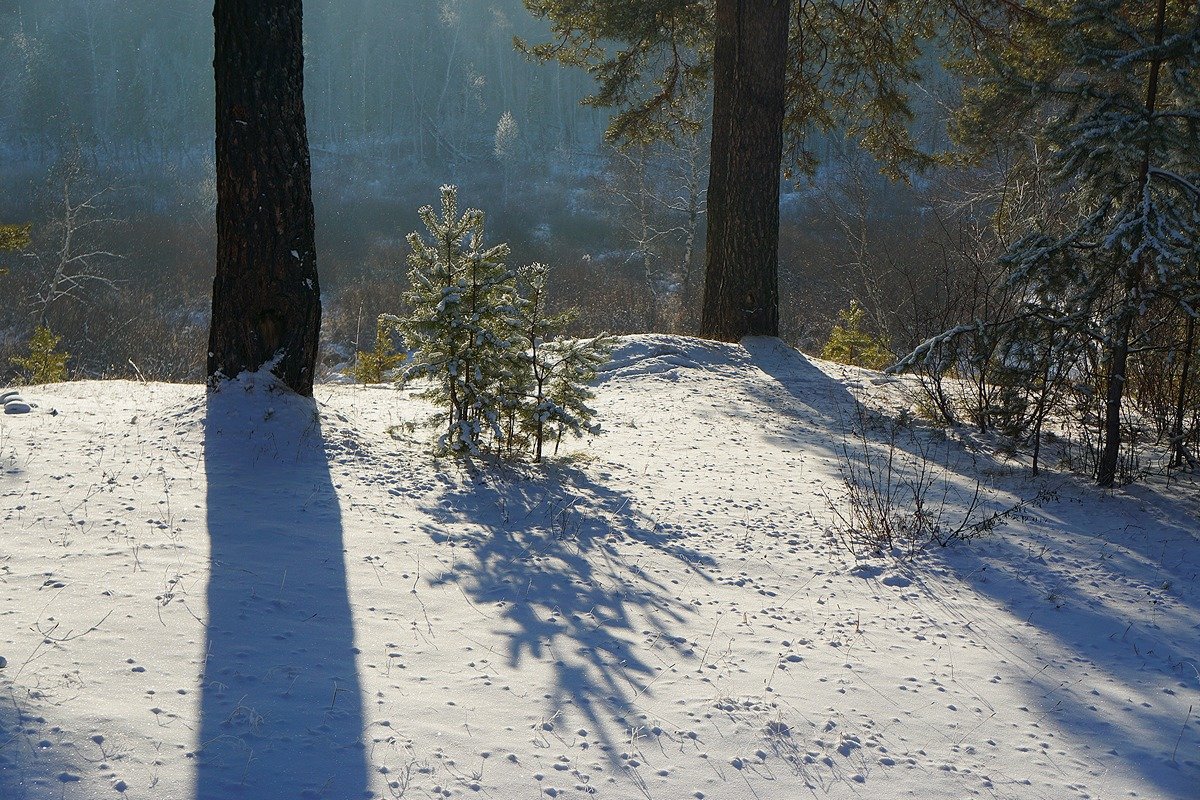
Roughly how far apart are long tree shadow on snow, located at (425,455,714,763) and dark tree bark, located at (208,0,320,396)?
1.92 meters

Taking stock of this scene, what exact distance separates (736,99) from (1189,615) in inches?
299

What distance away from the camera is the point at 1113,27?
5.38 meters

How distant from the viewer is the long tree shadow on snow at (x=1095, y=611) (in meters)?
2.94

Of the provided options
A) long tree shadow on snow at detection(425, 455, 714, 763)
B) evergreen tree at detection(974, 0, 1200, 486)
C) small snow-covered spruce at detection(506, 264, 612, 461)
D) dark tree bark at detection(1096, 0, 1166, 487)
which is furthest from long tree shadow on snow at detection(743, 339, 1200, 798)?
small snow-covered spruce at detection(506, 264, 612, 461)

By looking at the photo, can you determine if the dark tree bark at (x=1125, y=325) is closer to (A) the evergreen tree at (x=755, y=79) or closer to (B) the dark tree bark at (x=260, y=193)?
(A) the evergreen tree at (x=755, y=79)

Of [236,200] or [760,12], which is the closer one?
[236,200]

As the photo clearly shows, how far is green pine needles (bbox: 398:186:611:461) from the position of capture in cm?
554

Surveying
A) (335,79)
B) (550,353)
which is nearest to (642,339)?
(550,353)

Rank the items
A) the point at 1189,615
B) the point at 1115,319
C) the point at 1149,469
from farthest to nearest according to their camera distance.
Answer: the point at 1149,469 < the point at 1115,319 < the point at 1189,615

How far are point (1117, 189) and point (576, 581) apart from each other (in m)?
4.38

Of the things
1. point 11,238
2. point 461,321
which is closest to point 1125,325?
point 461,321

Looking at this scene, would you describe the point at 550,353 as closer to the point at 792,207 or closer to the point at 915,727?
the point at 915,727

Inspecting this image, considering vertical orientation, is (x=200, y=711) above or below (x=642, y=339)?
below

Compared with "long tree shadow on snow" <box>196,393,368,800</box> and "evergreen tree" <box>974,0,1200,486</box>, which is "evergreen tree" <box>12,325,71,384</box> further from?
"evergreen tree" <box>974,0,1200,486</box>
